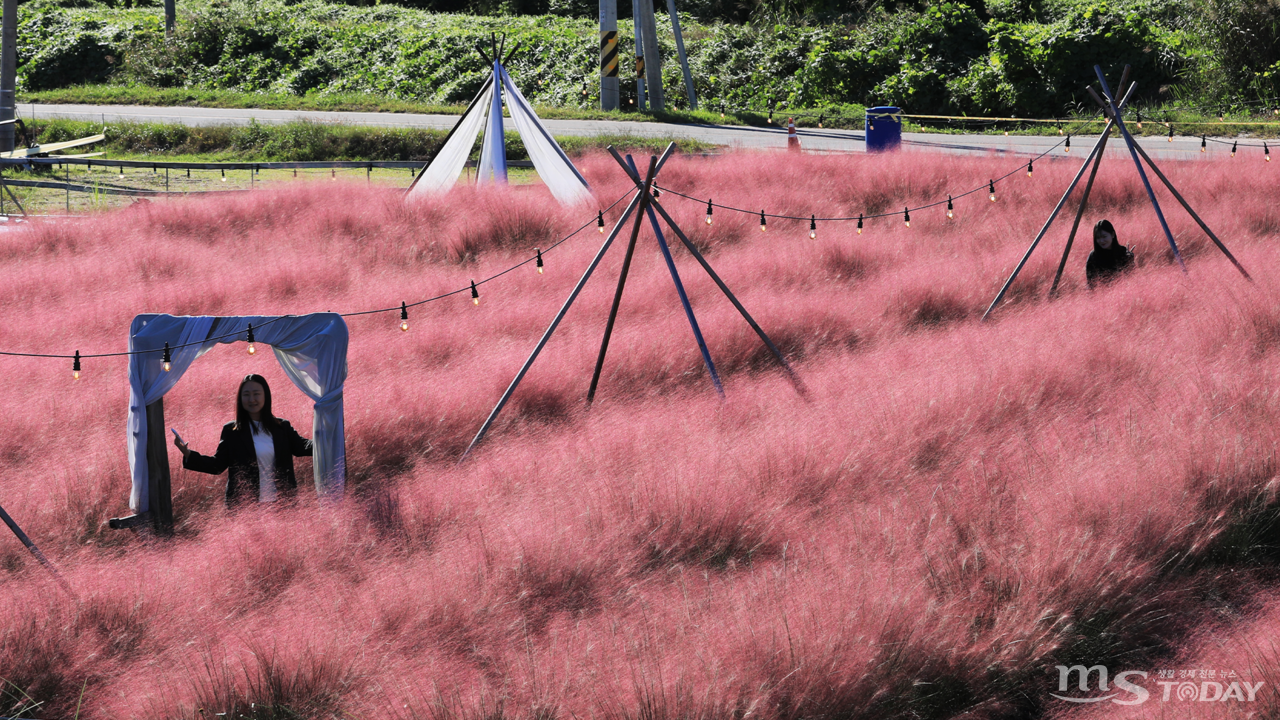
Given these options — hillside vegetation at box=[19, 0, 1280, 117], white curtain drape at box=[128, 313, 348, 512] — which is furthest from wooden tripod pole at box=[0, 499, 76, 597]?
hillside vegetation at box=[19, 0, 1280, 117]

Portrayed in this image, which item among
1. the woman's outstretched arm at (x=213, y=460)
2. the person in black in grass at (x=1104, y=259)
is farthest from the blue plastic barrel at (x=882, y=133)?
the woman's outstretched arm at (x=213, y=460)

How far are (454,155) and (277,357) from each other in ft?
32.1

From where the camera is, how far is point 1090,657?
5117mm

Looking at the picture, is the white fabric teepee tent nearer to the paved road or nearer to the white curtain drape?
the paved road

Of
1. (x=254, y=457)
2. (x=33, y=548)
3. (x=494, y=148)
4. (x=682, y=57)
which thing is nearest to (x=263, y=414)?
(x=254, y=457)

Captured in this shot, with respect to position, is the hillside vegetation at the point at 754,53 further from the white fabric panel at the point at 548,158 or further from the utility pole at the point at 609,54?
the white fabric panel at the point at 548,158

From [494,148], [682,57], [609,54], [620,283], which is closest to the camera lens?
[620,283]

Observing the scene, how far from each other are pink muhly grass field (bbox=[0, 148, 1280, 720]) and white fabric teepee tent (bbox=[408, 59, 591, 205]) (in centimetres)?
362

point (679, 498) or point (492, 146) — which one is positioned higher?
point (492, 146)

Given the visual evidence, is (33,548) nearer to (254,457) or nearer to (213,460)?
(213,460)

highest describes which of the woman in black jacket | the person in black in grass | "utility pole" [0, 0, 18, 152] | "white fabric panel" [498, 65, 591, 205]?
"utility pole" [0, 0, 18, 152]

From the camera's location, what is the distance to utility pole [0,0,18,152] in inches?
699

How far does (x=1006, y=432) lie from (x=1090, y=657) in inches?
95.1

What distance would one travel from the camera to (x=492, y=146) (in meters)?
16.3
